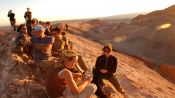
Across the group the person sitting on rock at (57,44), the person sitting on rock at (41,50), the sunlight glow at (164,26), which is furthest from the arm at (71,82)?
the sunlight glow at (164,26)

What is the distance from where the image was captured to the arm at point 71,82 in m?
5.79

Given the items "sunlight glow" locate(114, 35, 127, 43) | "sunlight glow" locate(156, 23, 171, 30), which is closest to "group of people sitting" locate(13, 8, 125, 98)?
"sunlight glow" locate(156, 23, 171, 30)

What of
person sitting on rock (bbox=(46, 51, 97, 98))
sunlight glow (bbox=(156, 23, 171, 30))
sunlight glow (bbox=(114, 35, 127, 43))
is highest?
person sitting on rock (bbox=(46, 51, 97, 98))

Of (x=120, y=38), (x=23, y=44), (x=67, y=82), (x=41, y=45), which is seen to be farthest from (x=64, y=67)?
(x=120, y=38)

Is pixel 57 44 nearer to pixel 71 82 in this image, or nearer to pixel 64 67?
pixel 64 67

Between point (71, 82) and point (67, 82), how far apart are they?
9 centimetres

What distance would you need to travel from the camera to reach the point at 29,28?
1257cm

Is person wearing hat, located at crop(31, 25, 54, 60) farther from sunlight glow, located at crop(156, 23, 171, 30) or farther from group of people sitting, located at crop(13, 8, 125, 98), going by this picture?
sunlight glow, located at crop(156, 23, 171, 30)

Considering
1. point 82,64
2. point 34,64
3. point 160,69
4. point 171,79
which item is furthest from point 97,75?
point 160,69

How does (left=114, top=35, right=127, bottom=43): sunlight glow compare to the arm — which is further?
(left=114, top=35, right=127, bottom=43): sunlight glow

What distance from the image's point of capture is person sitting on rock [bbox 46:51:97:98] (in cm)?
584

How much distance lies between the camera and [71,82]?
5840 mm

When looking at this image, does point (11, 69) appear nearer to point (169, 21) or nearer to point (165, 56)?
point (165, 56)

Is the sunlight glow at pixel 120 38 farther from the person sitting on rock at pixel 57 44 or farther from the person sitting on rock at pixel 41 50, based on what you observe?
the person sitting on rock at pixel 41 50
